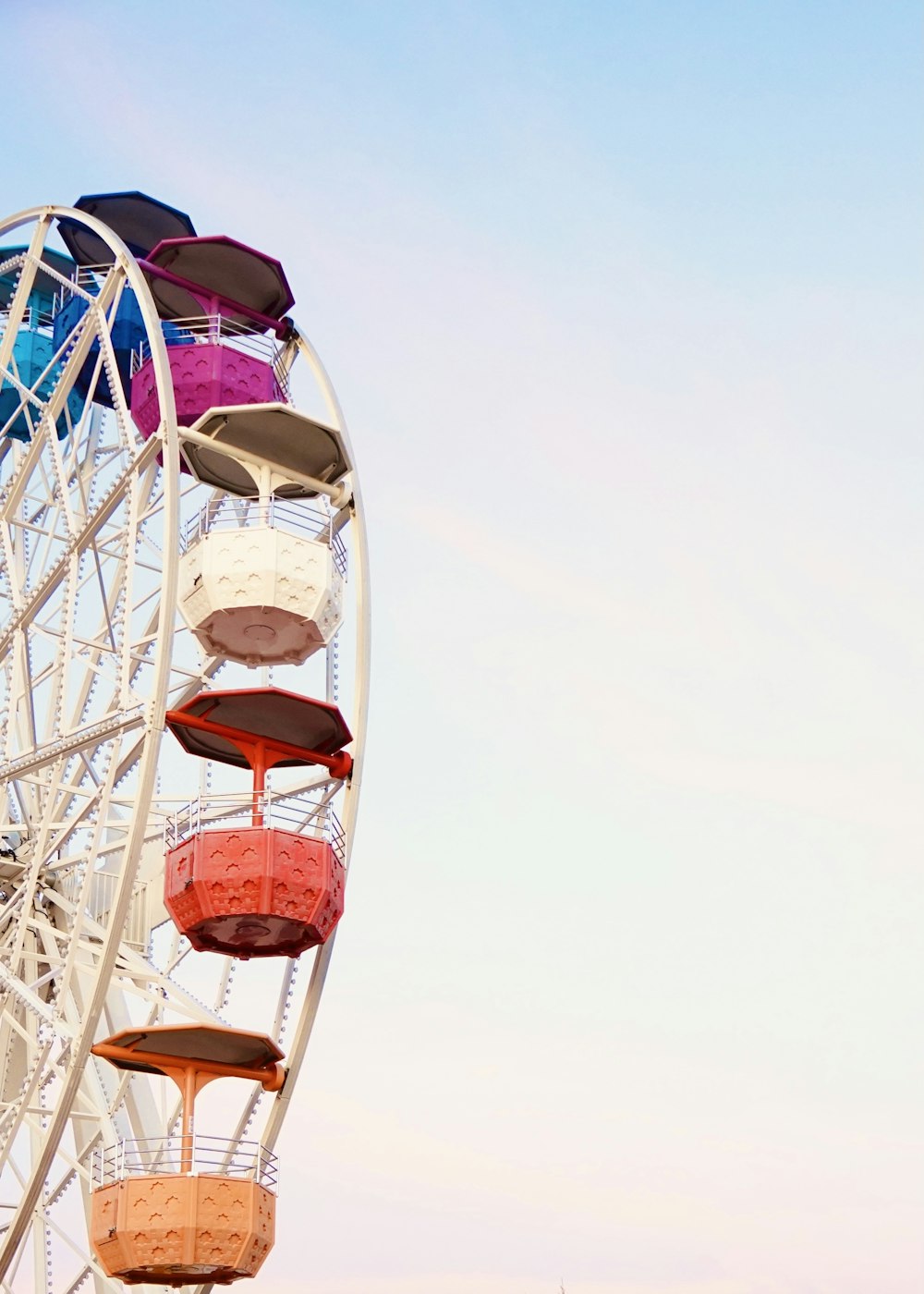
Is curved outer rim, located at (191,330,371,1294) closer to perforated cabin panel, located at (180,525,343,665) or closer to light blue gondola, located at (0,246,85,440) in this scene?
perforated cabin panel, located at (180,525,343,665)

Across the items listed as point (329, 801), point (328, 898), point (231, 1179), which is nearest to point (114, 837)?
point (329, 801)

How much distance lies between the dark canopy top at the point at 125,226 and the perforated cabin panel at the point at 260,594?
7185mm

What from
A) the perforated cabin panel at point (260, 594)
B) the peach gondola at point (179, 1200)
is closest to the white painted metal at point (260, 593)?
the perforated cabin panel at point (260, 594)

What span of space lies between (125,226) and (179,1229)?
15981 mm

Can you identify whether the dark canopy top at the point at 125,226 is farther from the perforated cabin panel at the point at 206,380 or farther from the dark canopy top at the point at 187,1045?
the dark canopy top at the point at 187,1045

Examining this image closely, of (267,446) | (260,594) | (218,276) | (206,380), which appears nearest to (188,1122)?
(260,594)

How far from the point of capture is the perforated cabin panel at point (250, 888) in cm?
2111

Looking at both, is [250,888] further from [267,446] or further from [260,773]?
[267,446]

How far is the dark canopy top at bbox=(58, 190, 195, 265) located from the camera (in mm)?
27953

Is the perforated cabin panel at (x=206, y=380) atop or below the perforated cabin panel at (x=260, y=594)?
atop

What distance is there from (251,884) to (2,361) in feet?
34.8

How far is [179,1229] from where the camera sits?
19.5 metres

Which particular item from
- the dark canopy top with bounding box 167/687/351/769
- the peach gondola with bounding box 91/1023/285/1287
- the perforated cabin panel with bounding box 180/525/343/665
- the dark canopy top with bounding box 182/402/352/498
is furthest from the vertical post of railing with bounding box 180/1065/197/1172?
the dark canopy top with bounding box 182/402/352/498

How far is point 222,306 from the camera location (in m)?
26.9
